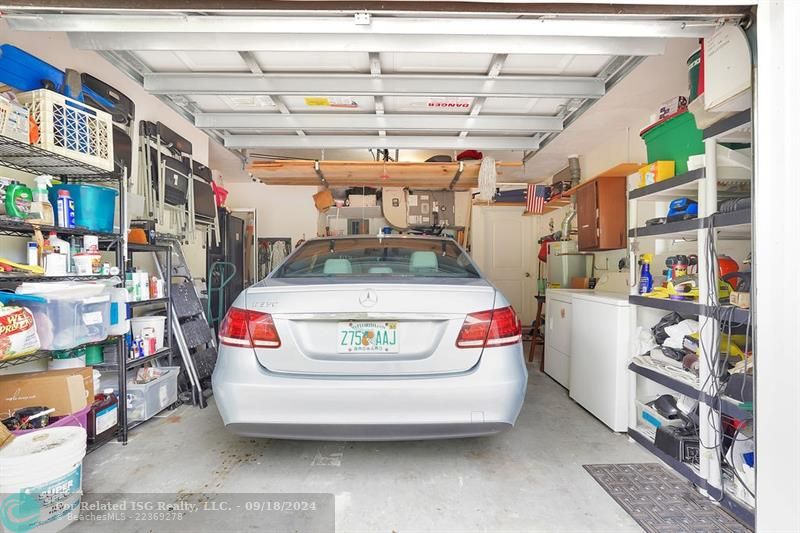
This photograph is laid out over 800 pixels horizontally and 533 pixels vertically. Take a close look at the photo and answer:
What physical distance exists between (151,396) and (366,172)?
3095 millimetres

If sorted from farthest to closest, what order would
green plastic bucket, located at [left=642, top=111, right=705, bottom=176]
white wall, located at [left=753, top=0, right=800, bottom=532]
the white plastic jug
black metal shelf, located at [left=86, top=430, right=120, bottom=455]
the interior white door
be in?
the interior white door → the white plastic jug → black metal shelf, located at [left=86, top=430, right=120, bottom=455] → green plastic bucket, located at [left=642, top=111, right=705, bottom=176] → white wall, located at [left=753, top=0, right=800, bottom=532]

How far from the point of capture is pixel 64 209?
218 centimetres

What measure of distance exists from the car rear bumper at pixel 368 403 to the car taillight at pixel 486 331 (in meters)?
0.05

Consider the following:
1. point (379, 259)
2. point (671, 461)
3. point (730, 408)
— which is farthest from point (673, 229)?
→ point (379, 259)

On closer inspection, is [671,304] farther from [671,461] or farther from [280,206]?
[280,206]

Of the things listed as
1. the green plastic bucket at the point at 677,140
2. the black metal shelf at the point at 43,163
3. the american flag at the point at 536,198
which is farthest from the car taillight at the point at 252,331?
the american flag at the point at 536,198

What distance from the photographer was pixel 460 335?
1.70m

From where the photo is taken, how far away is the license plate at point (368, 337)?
1.70 m

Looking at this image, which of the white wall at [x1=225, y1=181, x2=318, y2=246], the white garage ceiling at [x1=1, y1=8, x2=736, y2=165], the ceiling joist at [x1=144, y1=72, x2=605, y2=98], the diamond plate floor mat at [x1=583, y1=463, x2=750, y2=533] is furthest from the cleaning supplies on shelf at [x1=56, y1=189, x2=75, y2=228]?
the white wall at [x1=225, y1=181, x2=318, y2=246]

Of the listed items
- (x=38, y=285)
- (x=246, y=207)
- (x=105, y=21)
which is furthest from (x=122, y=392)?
(x=246, y=207)

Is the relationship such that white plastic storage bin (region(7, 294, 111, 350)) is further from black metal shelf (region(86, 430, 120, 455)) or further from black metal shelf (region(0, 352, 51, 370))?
black metal shelf (region(86, 430, 120, 455))

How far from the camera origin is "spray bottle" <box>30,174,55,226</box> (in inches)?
79.7

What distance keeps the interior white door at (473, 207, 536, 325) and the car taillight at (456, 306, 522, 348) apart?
5.09 metres

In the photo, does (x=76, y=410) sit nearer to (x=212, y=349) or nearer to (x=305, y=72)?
(x=212, y=349)
